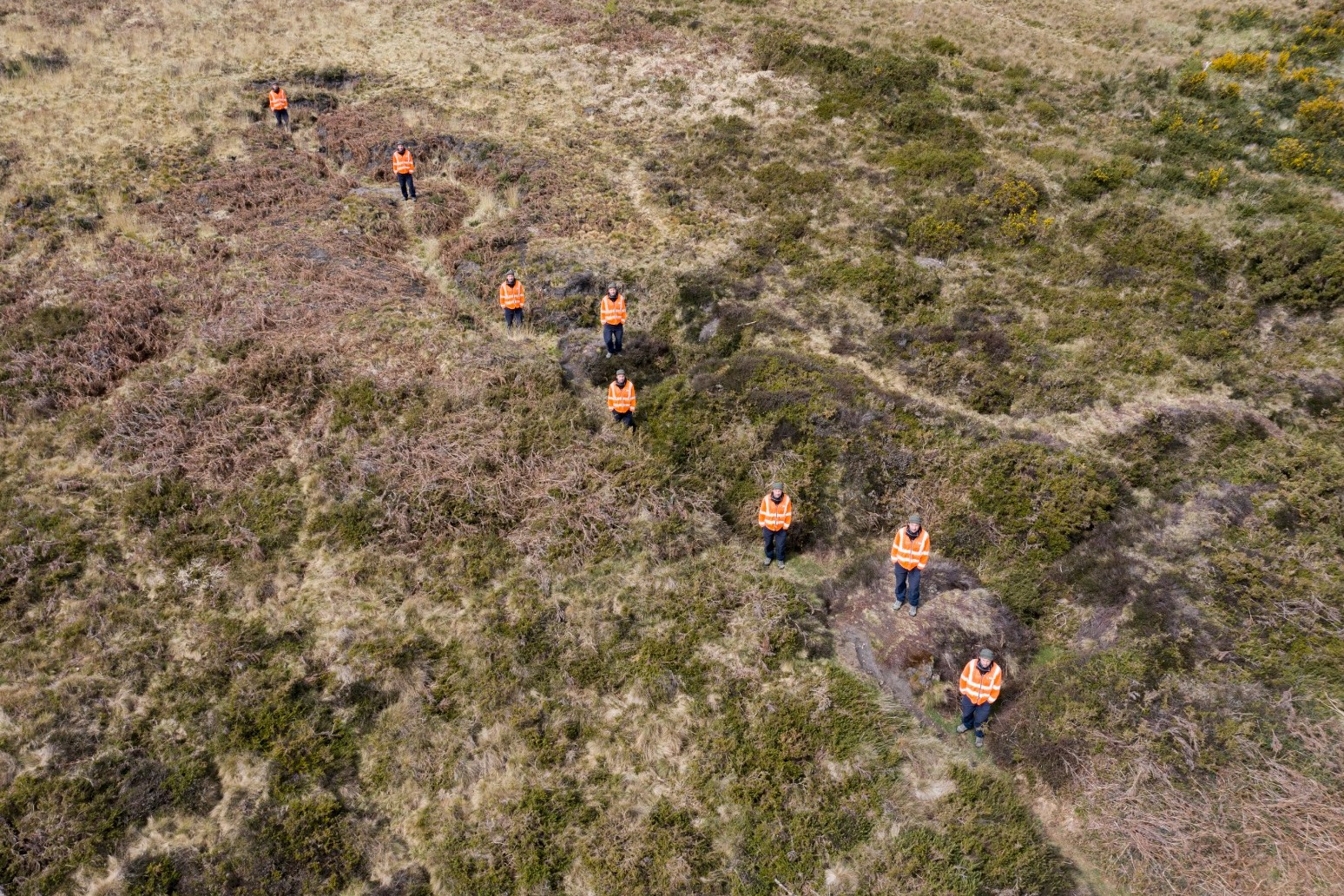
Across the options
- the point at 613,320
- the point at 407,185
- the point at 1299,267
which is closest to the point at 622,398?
the point at 613,320

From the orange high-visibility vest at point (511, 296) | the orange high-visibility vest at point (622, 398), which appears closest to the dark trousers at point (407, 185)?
the orange high-visibility vest at point (511, 296)

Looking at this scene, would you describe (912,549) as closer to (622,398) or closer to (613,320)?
(622,398)

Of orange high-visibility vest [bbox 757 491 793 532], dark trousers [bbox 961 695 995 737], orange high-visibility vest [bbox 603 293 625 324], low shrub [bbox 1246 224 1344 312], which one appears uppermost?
low shrub [bbox 1246 224 1344 312]

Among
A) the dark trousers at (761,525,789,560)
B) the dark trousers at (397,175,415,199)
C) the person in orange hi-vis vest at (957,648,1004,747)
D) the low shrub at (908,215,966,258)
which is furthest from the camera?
the dark trousers at (397,175,415,199)

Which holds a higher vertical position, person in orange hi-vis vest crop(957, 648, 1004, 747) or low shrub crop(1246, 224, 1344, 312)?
low shrub crop(1246, 224, 1344, 312)

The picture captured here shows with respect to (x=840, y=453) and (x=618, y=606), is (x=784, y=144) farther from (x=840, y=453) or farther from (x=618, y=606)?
(x=618, y=606)

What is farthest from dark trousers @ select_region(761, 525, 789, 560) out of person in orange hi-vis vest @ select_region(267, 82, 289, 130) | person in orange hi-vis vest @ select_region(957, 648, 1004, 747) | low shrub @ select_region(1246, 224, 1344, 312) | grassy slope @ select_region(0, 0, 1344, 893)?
person in orange hi-vis vest @ select_region(267, 82, 289, 130)

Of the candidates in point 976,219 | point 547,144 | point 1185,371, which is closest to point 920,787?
point 1185,371

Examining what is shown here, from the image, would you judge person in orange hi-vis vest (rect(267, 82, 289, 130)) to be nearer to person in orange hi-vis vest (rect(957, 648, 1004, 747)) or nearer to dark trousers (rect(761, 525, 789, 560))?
dark trousers (rect(761, 525, 789, 560))
